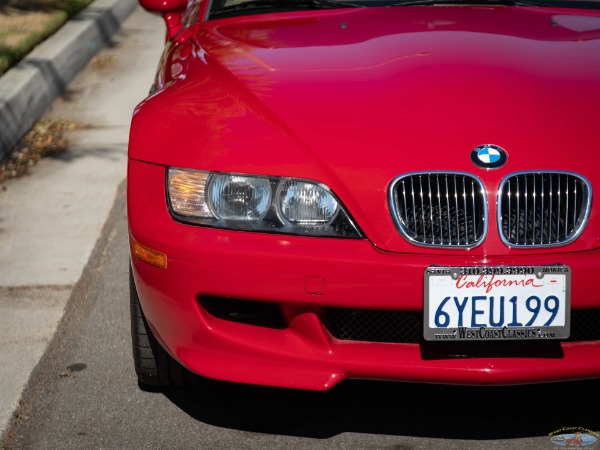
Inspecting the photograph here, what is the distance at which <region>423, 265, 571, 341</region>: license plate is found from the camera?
290 centimetres

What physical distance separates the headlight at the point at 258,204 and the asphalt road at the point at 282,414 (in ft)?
2.21

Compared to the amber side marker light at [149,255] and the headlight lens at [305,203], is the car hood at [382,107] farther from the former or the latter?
the amber side marker light at [149,255]

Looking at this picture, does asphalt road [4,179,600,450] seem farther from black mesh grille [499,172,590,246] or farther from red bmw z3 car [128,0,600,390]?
black mesh grille [499,172,590,246]

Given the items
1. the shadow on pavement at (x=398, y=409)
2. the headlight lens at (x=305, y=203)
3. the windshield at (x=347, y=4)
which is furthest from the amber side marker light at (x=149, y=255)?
the windshield at (x=347, y=4)

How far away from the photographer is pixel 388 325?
121 inches

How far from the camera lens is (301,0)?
435 cm

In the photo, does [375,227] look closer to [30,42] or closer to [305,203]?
[305,203]

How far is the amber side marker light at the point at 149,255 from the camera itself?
3.11 meters

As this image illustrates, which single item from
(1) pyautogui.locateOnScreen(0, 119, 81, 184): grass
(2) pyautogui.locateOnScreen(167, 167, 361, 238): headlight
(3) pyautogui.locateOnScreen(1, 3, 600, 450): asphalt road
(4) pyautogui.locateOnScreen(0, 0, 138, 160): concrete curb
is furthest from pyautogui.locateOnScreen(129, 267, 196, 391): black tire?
(4) pyautogui.locateOnScreen(0, 0, 138, 160): concrete curb

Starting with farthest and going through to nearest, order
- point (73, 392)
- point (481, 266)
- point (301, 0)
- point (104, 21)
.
→ point (104, 21)
point (301, 0)
point (73, 392)
point (481, 266)

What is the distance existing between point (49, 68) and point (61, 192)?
2489 millimetres

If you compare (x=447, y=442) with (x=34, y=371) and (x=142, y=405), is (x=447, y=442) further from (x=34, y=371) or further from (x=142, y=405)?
(x=34, y=371)

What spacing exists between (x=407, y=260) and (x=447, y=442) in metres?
0.66

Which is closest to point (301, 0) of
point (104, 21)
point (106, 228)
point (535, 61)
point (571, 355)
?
point (535, 61)
